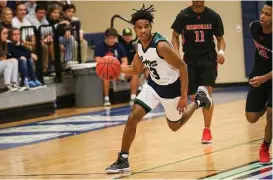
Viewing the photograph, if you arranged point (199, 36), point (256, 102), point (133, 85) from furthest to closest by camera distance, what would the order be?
1. point (133, 85)
2. point (199, 36)
3. point (256, 102)

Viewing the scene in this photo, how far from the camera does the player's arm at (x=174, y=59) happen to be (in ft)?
24.6

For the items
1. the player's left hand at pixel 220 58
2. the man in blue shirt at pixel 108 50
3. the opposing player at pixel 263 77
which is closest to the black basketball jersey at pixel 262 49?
the opposing player at pixel 263 77

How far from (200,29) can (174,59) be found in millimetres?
2113

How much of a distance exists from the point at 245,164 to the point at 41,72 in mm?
8223

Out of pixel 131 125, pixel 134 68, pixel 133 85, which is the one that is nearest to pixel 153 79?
pixel 134 68

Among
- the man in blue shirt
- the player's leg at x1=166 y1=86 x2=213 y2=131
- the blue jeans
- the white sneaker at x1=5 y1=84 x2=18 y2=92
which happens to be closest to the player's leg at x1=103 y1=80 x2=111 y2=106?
the man in blue shirt

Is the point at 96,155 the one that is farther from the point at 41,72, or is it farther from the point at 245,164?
the point at 41,72

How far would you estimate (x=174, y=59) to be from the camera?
24.7ft

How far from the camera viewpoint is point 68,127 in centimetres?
1242

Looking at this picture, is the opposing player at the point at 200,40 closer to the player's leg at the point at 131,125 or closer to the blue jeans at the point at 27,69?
the player's leg at the point at 131,125

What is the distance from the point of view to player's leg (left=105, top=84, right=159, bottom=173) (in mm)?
7562

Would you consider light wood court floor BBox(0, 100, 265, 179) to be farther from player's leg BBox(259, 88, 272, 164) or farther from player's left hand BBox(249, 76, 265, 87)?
player's left hand BBox(249, 76, 265, 87)

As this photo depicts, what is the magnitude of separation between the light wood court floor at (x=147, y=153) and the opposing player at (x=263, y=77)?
1.48 ft

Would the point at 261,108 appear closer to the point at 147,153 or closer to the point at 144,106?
the point at 144,106
